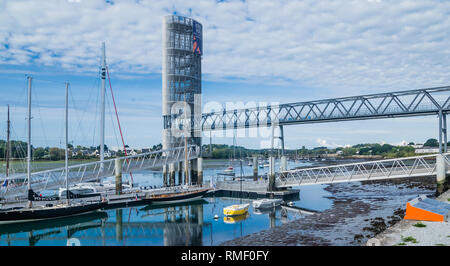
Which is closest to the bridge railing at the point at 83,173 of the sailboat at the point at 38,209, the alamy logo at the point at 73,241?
the sailboat at the point at 38,209

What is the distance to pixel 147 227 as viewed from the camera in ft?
119

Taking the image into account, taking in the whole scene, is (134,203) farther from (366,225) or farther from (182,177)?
(366,225)

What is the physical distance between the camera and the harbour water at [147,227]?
31.0 metres

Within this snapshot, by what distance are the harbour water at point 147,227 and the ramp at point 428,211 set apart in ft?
44.8

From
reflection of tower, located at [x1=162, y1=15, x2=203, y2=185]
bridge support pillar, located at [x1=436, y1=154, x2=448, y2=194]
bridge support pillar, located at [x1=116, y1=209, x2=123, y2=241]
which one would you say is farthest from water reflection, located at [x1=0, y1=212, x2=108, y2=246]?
bridge support pillar, located at [x1=436, y1=154, x2=448, y2=194]

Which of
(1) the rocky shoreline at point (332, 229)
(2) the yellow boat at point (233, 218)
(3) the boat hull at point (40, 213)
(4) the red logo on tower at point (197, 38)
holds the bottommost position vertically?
(2) the yellow boat at point (233, 218)

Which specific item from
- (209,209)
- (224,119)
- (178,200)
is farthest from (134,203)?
(224,119)

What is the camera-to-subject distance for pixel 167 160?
61.7 metres

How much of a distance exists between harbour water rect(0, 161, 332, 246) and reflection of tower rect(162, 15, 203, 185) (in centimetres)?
2434

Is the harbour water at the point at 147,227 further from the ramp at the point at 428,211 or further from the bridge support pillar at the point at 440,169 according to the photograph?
the bridge support pillar at the point at 440,169

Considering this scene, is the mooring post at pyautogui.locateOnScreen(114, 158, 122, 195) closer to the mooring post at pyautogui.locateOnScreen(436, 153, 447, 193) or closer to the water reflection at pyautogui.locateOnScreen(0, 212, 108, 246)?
the water reflection at pyautogui.locateOnScreen(0, 212, 108, 246)

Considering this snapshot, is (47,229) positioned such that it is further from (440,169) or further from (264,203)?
(440,169)

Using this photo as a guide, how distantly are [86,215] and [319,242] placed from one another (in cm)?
3025

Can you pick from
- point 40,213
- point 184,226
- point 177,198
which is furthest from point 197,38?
point 40,213
